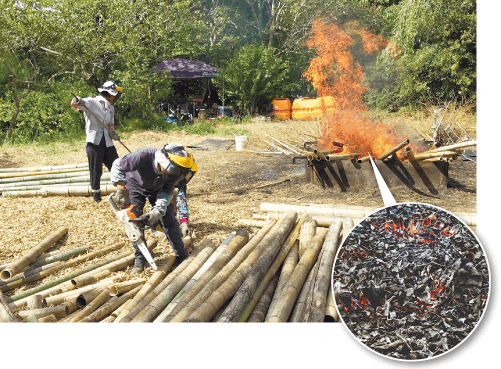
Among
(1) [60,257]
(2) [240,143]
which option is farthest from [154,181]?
(2) [240,143]

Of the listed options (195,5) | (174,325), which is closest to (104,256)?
(174,325)

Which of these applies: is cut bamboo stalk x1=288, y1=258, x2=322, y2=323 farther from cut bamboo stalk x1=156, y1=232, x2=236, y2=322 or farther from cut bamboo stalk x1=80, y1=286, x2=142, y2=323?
cut bamboo stalk x1=80, y1=286, x2=142, y2=323

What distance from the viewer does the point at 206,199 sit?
6105 millimetres

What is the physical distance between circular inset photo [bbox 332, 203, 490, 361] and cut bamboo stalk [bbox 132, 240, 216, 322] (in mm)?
1424

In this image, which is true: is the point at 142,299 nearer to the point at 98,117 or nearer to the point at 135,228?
the point at 135,228

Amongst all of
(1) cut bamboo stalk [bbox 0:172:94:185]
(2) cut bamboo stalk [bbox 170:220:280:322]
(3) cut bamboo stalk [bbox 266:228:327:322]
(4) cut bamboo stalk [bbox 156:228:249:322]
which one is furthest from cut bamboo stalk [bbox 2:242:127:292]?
(1) cut bamboo stalk [bbox 0:172:94:185]

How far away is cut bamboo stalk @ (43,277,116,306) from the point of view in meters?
3.30

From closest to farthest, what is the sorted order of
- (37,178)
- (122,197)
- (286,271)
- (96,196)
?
(286,271), (122,197), (96,196), (37,178)

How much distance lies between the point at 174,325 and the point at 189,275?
833mm

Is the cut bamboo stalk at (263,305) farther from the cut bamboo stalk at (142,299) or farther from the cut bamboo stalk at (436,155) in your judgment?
the cut bamboo stalk at (436,155)

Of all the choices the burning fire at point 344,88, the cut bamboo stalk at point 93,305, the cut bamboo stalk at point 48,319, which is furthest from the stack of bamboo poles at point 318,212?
the cut bamboo stalk at point 48,319

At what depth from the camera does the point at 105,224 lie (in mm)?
5055

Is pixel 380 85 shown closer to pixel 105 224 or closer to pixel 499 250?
pixel 499 250

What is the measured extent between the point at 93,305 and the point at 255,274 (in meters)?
1.37
